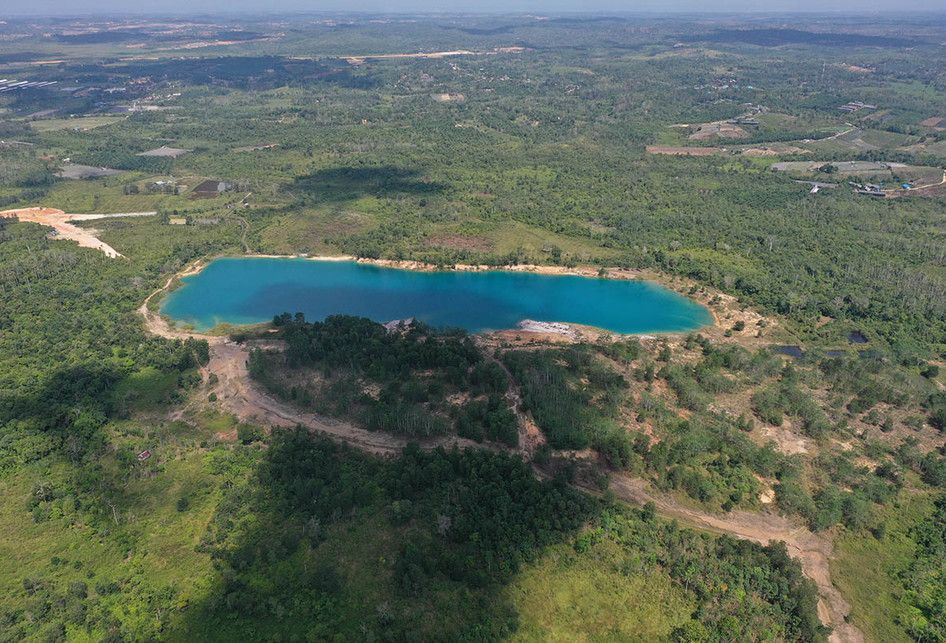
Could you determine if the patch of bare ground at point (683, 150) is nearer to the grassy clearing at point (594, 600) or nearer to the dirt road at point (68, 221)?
the dirt road at point (68, 221)

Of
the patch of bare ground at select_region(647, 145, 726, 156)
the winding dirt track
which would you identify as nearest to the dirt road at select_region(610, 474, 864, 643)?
the winding dirt track

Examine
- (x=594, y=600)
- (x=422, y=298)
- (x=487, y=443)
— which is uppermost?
(x=487, y=443)

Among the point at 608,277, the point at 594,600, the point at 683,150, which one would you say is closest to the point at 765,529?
the point at 594,600

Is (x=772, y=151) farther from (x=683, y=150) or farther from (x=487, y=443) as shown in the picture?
(x=487, y=443)

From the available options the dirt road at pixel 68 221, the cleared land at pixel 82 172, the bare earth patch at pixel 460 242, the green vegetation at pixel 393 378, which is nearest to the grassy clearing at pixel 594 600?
the green vegetation at pixel 393 378

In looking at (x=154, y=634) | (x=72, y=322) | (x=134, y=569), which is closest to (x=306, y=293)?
(x=72, y=322)

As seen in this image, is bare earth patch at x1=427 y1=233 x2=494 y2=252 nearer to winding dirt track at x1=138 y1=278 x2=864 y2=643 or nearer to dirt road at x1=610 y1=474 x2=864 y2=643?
winding dirt track at x1=138 y1=278 x2=864 y2=643

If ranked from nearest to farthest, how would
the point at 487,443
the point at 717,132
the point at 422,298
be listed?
the point at 487,443 → the point at 422,298 → the point at 717,132
